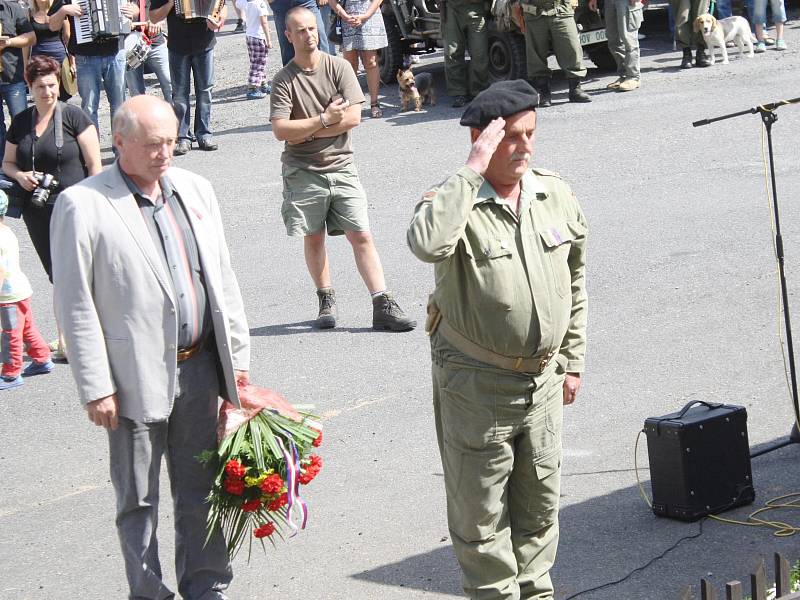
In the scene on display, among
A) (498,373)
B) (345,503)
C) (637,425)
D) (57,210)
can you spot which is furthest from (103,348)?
(637,425)

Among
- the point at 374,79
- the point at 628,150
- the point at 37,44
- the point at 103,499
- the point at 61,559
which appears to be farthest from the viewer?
the point at 374,79

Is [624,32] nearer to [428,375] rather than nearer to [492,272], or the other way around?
[428,375]

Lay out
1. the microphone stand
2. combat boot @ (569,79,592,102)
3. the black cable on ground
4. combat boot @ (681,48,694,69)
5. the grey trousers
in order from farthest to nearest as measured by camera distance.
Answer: combat boot @ (681,48,694,69) < combat boot @ (569,79,592,102) < the microphone stand < the black cable on ground < the grey trousers

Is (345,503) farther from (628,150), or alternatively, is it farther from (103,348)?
(628,150)

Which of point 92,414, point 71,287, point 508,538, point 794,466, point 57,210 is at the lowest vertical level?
point 794,466

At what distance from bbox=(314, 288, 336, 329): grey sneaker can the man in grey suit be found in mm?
3896

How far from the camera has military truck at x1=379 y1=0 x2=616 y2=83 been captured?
50.8ft

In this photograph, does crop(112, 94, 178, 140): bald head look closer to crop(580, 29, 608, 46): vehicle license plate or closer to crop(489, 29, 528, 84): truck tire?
crop(489, 29, 528, 84): truck tire

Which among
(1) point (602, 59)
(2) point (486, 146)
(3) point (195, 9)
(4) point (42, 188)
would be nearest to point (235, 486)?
(2) point (486, 146)

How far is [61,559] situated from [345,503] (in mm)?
1397

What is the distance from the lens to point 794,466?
19.9ft

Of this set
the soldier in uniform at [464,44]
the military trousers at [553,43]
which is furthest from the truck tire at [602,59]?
the military trousers at [553,43]

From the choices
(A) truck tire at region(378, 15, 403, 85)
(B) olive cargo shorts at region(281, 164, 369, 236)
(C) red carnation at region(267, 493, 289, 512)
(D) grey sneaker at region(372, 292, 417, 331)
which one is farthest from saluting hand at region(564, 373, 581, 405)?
(A) truck tire at region(378, 15, 403, 85)

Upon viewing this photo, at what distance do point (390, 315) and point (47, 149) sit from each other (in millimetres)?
2695
